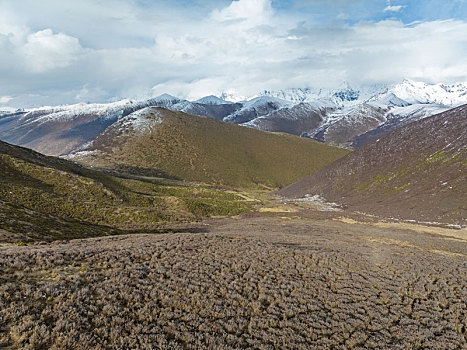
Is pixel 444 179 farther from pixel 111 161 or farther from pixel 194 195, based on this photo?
pixel 111 161

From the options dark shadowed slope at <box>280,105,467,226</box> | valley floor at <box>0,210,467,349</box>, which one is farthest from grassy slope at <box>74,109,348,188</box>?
valley floor at <box>0,210,467,349</box>

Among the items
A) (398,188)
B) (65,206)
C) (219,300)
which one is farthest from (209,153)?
(219,300)

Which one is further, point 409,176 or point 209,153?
point 209,153

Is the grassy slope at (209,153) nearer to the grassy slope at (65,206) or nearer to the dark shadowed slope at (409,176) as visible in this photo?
the dark shadowed slope at (409,176)

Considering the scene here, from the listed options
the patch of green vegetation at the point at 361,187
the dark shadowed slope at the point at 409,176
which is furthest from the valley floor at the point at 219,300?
the patch of green vegetation at the point at 361,187

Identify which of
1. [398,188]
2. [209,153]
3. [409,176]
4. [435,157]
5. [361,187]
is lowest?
[361,187]

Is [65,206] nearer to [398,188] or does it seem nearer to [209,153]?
[398,188]
